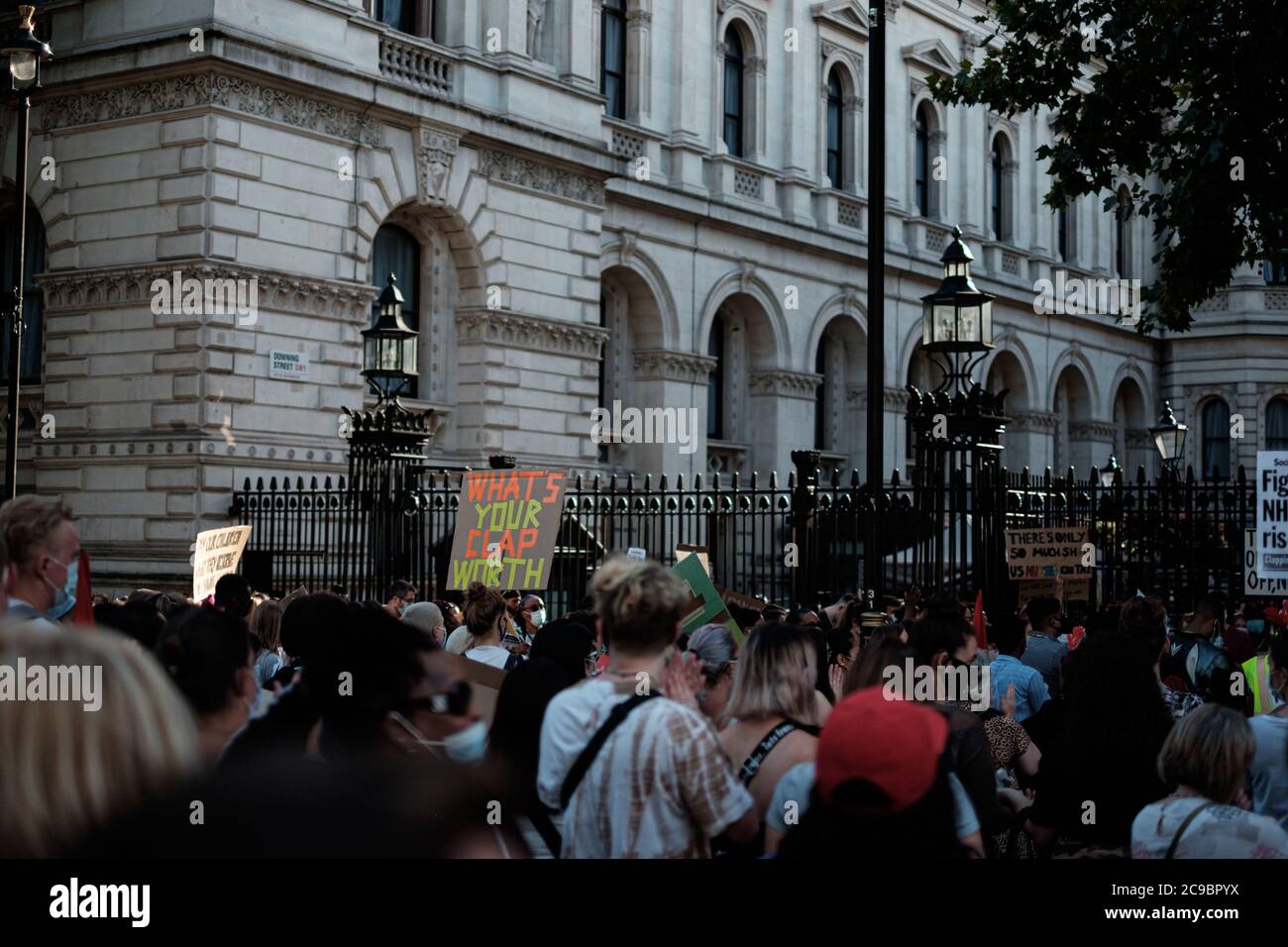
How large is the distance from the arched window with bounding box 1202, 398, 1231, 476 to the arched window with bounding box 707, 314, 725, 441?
20210 mm

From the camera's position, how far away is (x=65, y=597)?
592cm

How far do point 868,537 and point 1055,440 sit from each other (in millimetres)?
33174

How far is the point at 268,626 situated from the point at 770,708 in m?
4.63

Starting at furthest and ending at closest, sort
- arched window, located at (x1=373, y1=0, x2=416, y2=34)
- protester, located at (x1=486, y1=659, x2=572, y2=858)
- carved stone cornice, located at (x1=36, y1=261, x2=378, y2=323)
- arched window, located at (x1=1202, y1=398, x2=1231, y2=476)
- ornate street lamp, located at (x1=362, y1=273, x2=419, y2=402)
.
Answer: arched window, located at (x1=1202, y1=398, x2=1231, y2=476) < arched window, located at (x1=373, y1=0, x2=416, y2=34) < carved stone cornice, located at (x1=36, y1=261, x2=378, y2=323) < ornate street lamp, located at (x1=362, y1=273, x2=419, y2=402) < protester, located at (x1=486, y1=659, x2=572, y2=858)

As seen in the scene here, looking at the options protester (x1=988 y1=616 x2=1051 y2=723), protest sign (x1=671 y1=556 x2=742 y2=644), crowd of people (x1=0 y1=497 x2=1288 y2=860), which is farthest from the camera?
protest sign (x1=671 y1=556 x2=742 y2=644)

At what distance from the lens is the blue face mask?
5.60 metres

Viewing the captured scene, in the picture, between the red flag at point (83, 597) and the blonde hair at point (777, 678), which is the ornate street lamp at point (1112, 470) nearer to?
the blonde hair at point (777, 678)

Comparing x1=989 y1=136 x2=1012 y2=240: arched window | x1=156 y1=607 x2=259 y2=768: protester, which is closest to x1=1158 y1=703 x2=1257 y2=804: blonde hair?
x1=156 y1=607 x2=259 y2=768: protester

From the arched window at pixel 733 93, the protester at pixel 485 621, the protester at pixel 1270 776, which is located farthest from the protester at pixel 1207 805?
the arched window at pixel 733 93

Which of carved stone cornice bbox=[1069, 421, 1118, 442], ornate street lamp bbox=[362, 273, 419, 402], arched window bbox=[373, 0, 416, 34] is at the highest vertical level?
arched window bbox=[373, 0, 416, 34]

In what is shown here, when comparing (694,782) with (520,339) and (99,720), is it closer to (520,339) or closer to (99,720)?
(99,720)

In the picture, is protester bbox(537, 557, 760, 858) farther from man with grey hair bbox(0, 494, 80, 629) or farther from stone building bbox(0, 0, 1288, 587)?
stone building bbox(0, 0, 1288, 587)

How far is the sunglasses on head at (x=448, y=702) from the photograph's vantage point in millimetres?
4289

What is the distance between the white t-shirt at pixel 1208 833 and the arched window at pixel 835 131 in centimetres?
3093
